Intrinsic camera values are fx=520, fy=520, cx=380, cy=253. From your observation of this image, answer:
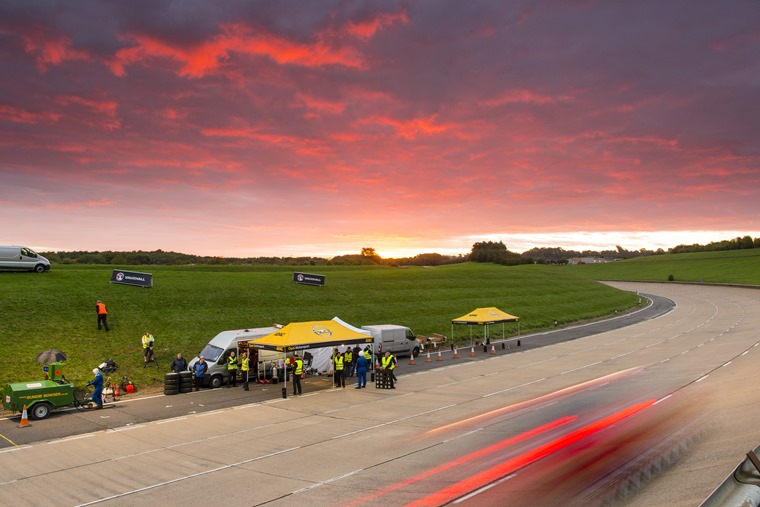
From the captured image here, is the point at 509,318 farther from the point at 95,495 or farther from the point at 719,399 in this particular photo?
the point at 95,495

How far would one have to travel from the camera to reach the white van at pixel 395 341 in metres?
33.9

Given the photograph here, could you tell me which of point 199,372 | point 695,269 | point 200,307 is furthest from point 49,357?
point 695,269

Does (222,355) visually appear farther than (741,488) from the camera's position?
Yes

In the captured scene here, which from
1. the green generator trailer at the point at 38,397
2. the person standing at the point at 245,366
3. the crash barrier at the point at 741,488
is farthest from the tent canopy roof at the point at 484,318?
the crash barrier at the point at 741,488

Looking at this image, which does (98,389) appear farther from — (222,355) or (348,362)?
(348,362)

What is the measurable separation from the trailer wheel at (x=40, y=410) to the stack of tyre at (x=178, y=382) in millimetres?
5111

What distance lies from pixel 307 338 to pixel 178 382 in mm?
6525

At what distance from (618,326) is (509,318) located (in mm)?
19885

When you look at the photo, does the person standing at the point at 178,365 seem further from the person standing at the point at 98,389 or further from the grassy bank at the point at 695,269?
the grassy bank at the point at 695,269

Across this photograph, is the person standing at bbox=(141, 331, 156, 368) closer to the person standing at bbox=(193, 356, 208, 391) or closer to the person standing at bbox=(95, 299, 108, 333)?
the person standing at bbox=(193, 356, 208, 391)

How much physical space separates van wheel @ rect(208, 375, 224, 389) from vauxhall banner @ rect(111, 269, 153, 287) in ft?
51.1

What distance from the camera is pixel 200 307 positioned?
3994 centimetres

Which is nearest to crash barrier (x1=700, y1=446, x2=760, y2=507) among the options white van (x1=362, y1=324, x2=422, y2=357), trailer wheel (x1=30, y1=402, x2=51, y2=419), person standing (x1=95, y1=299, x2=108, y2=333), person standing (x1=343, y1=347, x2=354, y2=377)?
trailer wheel (x1=30, y1=402, x2=51, y2=419)

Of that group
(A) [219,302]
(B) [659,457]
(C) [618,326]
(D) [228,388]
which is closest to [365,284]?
(A) [219,302]
